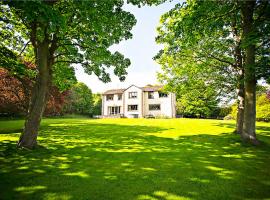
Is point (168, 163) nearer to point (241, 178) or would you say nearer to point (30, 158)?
point (241, 178)

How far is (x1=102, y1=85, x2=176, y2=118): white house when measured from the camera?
5813cm

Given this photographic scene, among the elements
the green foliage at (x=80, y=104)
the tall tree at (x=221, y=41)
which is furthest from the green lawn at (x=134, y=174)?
the green foliage at (x=80, y=104)

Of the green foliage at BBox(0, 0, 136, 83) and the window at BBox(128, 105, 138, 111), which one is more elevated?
the green foliage at BBox(0, 0, 136, 83)

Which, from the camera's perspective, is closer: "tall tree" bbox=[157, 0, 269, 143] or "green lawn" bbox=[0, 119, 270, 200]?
"green lawn" bbox=[0, 119, 270, 200]

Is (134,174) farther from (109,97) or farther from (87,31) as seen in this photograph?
(109,97)

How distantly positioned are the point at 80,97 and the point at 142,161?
69581mm

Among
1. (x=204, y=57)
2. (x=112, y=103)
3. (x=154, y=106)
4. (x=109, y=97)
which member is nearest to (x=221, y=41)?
(x=204, y=57)

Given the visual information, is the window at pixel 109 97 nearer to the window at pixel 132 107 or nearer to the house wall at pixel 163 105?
the window at pixel 132 107

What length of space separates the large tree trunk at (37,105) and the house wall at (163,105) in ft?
153

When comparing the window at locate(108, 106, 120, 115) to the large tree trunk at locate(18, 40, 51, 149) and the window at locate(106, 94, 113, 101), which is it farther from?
the large tree trunk at locate(18, 40, 51, 149)

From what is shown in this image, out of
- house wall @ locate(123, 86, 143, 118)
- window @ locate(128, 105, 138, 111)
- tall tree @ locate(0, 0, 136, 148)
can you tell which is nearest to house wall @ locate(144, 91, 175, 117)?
house wall @ locate(123, 86, 143, 118)

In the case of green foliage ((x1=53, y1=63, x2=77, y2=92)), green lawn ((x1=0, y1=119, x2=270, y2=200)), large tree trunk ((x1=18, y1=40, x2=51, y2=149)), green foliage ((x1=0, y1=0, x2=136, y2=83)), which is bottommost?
green lawn ((x1=0, y1=119, x2=270, y2=200))

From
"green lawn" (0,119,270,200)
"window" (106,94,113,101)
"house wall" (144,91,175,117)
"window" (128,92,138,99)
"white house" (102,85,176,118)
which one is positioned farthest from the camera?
"window" (106,94,113,101)

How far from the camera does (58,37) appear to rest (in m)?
13.5
